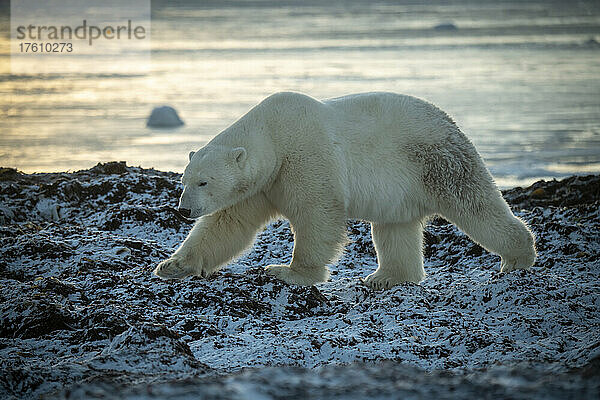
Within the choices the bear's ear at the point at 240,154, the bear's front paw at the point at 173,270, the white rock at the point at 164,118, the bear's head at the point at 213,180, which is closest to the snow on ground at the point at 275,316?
the bear's front paw at the point at 173,270

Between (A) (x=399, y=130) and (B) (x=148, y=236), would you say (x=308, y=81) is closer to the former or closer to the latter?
(B) (x=148, y=236)

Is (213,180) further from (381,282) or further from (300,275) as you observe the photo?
(381,282)

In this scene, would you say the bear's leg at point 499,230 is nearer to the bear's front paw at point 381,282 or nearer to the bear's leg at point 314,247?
the bear's front paw at point 381,282

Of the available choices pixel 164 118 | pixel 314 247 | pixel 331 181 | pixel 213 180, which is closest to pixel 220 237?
pixel 213 180

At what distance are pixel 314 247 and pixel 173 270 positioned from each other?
3.67 feet

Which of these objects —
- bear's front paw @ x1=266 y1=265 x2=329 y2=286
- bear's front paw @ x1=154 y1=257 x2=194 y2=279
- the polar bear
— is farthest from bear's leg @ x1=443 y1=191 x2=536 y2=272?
bear's front paw @ x1=154 y1=257 x2=194 y2=279

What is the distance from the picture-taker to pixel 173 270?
566 cm

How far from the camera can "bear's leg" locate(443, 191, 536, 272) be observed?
19.4ft

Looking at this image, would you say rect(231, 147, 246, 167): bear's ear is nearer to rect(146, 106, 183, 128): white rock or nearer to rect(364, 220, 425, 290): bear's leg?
rect(364, 220, 425, 290): bear's leg

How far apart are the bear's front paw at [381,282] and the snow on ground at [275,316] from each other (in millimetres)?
125

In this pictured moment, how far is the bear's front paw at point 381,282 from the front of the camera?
6250 millimetres

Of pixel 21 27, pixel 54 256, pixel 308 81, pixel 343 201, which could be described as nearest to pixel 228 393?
pixel 343 201

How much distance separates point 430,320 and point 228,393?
293cm

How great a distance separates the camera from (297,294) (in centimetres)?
527
